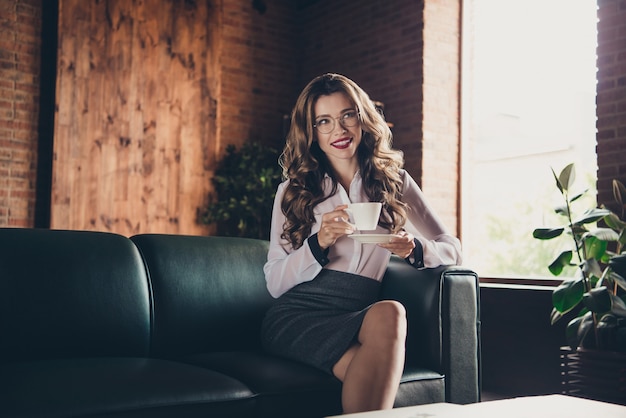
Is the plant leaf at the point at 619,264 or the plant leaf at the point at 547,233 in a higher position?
the plant leaf at the point at 547,233

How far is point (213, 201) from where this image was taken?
5430 millimetres

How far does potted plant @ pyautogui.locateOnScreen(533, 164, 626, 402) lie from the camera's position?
2.93 metres

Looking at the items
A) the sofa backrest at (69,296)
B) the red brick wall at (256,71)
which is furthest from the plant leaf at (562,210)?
the red brick wall at (256,71)

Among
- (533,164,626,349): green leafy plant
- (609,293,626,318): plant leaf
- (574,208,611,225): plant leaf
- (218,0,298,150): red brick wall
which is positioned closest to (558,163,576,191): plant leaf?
(533,164,626,349): green leafy plant

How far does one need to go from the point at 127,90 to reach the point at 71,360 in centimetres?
340

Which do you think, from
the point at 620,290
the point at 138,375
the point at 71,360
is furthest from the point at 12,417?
the point at 620,290

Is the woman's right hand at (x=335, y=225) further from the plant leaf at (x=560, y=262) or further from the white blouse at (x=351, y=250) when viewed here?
the plant leaf at (x=560, y=262)

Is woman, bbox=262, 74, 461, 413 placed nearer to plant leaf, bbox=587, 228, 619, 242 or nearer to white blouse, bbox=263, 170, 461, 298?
white blouse, bbox=263, 170, 461, 298

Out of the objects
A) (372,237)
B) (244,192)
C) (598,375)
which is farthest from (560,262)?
(244,192)

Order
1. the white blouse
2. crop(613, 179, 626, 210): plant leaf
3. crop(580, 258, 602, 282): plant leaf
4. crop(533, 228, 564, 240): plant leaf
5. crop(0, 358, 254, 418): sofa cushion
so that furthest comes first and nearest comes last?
crop(613, 179, 626, 210): plant leaf
crop(533, 228, 564, 240): plant leaf
crop(580, 258, 602, 282): plant leaf
the white blouse
crop(0, 358, 254, 418): sofa cushion

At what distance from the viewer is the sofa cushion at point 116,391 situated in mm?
1517

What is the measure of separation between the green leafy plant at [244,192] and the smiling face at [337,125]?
2897 mm

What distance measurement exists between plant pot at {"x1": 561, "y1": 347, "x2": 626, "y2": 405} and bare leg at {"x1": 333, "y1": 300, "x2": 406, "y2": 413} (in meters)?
1.54

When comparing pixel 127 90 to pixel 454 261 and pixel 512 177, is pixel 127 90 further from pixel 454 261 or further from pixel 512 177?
pixel 454 261
